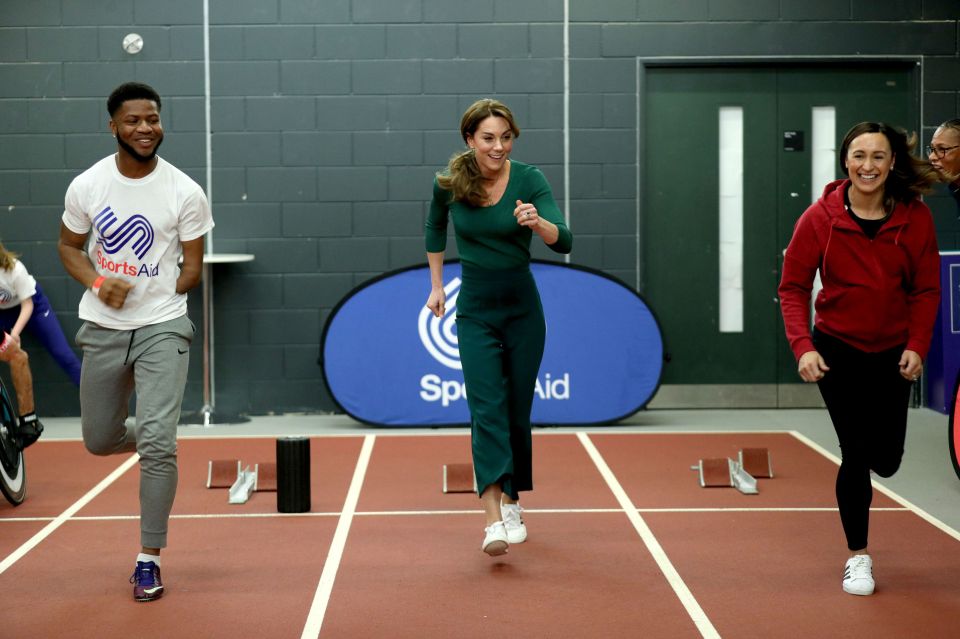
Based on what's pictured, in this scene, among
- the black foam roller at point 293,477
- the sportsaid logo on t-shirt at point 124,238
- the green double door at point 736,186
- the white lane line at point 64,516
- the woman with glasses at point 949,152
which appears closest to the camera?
the sportsaid logo on t-shirt at point 124,238

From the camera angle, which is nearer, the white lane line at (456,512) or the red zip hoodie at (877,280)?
the red zip hoodie at (877,280)

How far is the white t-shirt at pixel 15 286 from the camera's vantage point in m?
7.91

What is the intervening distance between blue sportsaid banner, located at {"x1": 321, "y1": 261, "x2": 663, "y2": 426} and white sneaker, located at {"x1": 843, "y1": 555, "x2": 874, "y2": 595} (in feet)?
12.9

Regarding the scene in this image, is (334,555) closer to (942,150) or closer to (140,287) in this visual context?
(140,287)

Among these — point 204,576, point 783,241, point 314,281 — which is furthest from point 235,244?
point 204,576

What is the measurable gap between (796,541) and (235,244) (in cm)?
502

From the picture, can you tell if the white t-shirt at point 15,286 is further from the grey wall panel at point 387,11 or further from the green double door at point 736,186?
the green double door at point 736,186

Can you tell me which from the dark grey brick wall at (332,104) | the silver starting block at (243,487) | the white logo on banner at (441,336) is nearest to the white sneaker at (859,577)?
the silver starting block at (243,487)

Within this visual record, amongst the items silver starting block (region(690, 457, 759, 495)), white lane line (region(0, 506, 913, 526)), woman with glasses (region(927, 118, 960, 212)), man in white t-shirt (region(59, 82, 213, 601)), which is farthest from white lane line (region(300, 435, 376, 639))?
woman with glasses (region(927, 118, 960, 212))

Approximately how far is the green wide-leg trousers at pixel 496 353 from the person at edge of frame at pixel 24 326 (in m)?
3.12

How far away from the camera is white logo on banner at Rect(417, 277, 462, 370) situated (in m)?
8.55

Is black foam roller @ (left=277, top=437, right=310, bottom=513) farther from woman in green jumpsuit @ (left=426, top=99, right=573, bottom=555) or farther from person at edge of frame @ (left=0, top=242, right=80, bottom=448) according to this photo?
person at edge of frame @ (left=0, top=242, right=80, bottom=448)

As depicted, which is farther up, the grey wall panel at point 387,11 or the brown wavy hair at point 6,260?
the grey wall panel at point 387,11

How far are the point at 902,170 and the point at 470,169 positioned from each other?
63.0 inches
